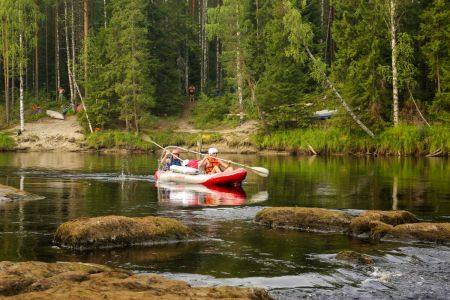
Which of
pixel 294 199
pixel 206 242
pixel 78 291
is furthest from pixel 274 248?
pixel 294 199

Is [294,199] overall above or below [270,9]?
below

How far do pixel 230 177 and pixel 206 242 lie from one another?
11.8 meters

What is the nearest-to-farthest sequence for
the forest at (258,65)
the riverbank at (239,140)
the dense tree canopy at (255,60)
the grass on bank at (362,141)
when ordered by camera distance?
the grass on bank at (362,141) → the riverbank at (239,140) → the forest at (258,65) → the dense tree canopy at (255,60)

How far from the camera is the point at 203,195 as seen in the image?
69.7 feet

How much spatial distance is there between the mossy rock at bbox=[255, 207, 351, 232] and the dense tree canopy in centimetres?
2601

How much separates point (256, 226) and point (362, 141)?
2747 centimetres

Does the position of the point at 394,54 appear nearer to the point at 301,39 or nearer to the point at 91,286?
the point at 301,39

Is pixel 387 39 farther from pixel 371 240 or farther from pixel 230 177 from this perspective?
pixel 371 240

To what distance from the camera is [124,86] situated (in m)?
48.8

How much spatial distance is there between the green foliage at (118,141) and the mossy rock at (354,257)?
125 ft

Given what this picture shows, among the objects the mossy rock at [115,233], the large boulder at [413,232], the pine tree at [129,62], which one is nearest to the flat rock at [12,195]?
the mossy rock at [115,233]

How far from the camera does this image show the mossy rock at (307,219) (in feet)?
44.6

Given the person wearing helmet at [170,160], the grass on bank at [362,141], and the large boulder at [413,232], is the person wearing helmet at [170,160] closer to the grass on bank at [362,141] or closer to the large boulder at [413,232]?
the large boulder at [413,232]

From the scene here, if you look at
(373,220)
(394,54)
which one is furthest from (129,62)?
(373,220)
